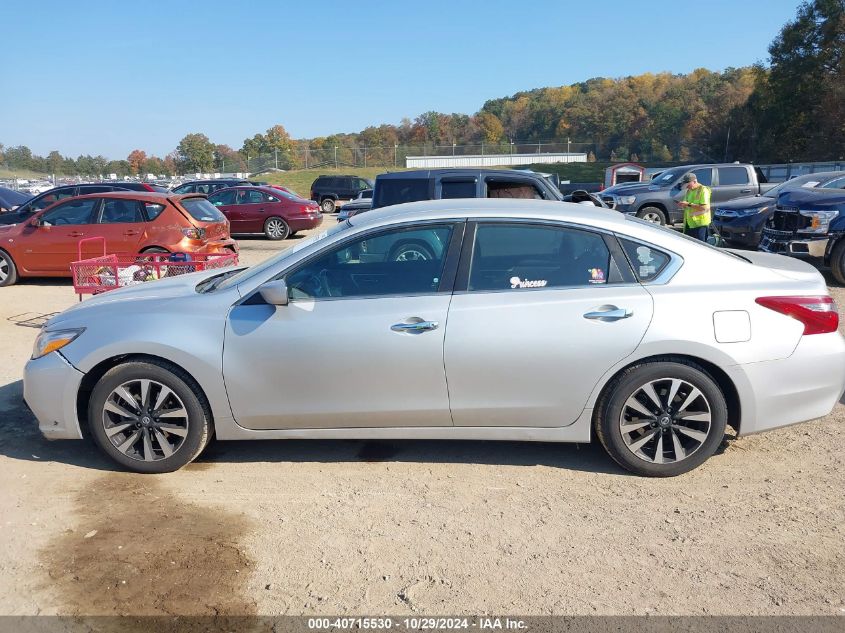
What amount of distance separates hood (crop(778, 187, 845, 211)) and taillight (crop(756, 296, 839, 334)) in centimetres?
724

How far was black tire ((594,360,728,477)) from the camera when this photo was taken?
4.16 meters

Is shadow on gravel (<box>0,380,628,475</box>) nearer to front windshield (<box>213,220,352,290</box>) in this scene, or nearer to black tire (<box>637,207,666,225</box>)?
front windshield (<box>213,220,352,290</box>)

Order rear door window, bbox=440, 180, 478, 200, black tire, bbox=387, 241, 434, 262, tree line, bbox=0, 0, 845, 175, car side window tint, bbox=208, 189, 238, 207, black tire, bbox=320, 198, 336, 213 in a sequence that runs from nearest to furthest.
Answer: black tire, bbox=387, 241, 434, 262
rear door window, bbox=440, 180, 478, 200
car side window tint, bbox=208, 189, 238, 207
black tire, bbox=320, 198, 336, 213
tree line, bbox=0, 0, 845, 175

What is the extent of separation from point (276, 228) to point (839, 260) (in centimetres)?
1383

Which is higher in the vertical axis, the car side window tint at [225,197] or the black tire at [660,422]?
the car side window tint at [225,197]

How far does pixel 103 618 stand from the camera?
3072 millimetres

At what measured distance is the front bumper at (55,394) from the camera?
440 cm

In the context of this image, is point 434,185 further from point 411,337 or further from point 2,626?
point 2,626

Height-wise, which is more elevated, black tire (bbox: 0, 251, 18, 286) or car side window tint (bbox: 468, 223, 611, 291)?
car side window tint (bbox: 468, 223, 611, 291)

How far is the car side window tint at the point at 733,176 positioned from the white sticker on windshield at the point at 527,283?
16707 millimetres

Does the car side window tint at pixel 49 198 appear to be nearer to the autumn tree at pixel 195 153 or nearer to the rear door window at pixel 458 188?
the rear door window at pixel 458 188

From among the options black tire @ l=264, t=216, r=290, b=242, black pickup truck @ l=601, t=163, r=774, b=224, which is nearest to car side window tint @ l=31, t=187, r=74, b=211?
black tire @ l=264, t=216, r=290, b=242

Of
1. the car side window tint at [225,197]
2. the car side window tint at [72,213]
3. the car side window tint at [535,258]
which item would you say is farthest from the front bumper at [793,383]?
the car side window tint at [225,197]

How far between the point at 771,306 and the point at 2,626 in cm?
429
